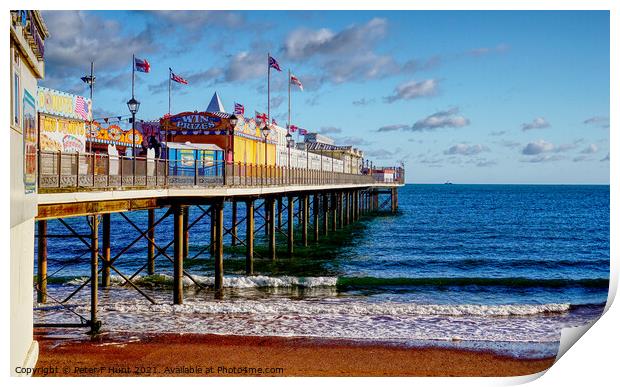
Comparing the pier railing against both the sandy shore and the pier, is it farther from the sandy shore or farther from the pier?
the sandy shore

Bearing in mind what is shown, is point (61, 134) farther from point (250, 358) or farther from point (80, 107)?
point (250, 358)

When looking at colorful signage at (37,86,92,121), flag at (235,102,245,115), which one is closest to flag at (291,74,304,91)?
flag at (235,102,245,115)

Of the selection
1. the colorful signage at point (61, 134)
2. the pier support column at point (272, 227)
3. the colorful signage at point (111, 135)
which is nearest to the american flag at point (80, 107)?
the colorful signage at point (61, 134)

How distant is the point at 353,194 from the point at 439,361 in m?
42.4

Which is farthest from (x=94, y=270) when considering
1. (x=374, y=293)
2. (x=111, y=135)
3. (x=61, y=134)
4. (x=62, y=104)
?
(x=374, y=293)

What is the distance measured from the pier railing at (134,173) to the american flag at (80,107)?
2.29 metres

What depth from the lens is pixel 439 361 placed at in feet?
47.5

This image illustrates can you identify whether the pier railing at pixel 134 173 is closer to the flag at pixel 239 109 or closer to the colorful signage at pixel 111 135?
the colorful signage at pixel 111 135

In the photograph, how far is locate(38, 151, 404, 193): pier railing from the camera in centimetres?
1234

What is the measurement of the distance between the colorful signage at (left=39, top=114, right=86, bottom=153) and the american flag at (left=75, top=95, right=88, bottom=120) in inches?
8.6

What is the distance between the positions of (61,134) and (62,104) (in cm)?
71

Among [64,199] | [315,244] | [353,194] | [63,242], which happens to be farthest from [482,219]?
[64,199]

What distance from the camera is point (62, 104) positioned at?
17.1 metres

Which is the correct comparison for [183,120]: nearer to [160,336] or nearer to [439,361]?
[160,336]
